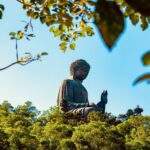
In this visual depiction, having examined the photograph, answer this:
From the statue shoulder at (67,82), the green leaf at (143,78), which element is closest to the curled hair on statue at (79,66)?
the statue shoulder at (67,82)

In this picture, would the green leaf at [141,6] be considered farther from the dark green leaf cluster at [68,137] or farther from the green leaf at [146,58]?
the dark green leaf cluster at [68,137]

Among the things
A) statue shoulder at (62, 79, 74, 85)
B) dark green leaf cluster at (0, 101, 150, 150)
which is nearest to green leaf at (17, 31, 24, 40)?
dark green leaf cluster at (0, 101, 150, 150)

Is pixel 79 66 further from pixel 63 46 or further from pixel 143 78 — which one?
pixel 143 78

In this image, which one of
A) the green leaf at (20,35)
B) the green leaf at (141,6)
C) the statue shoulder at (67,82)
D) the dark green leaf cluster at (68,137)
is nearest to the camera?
the green leaf at (141,6)

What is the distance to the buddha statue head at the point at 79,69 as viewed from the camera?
677 inches

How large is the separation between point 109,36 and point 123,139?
400 inches

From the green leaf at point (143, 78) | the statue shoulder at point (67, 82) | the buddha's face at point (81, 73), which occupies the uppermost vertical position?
the buddha's face at point (81, 73)

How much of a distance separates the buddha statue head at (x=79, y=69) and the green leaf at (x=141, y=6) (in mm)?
16700

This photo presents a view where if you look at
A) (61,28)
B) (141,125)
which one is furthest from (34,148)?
(61,28)

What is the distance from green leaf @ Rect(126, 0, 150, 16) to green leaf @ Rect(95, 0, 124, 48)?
0.05 ft

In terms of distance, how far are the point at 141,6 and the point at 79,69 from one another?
16717 mm

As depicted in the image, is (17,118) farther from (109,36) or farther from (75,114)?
(109,36)

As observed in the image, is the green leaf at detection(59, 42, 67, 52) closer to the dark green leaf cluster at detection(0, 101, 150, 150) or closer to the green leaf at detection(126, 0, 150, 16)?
the green leaf at detection(126, 0, 150, 16)

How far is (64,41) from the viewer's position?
326 centimetres
